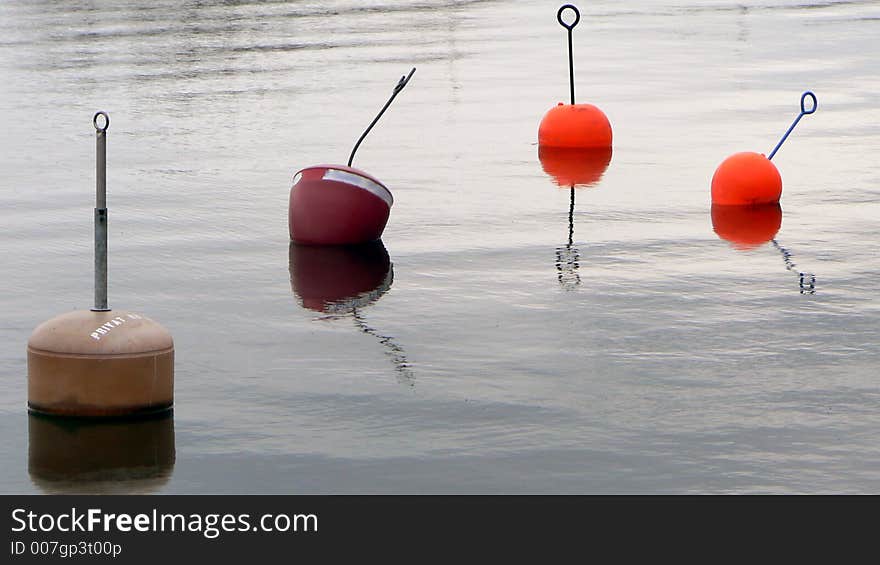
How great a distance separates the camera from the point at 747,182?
14.8 m

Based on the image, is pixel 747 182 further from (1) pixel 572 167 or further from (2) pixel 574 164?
(2) pixel 574 164

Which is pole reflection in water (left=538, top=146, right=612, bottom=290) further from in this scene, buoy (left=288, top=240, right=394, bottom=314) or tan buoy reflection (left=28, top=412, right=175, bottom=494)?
tan buoy reflection (left=28, top=412, right=175, bottom=494)

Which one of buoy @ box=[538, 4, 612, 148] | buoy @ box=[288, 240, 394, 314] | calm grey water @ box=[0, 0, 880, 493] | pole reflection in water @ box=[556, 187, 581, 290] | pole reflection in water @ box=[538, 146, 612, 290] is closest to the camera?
calm grey water @ box=[0, 0, 880, 493]

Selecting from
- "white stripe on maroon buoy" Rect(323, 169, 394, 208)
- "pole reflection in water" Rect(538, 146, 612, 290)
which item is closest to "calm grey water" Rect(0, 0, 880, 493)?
"pole reflection in water" Rect(538, 146, 612, 290)

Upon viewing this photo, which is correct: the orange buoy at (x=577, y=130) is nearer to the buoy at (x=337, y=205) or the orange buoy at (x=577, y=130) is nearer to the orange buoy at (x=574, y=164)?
the orange buoy at (x=574, y=164)

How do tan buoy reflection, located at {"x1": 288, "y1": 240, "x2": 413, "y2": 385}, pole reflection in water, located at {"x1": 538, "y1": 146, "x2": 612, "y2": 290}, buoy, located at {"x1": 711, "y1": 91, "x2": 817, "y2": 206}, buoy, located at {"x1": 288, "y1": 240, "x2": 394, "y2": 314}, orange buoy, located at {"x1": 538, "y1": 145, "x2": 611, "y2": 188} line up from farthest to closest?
orange buoy, located at {"x1": 538, "y1": 145, "x2": 611, "y2": 188} → pole reflection in water, located at {"x1": 538, "y1": 146, "x2": 612, "y2": 290} → buoy, located at {"x1": 711, "y1": 91, "x2": 817, "y2": 206} → buoy, located at {"x1": 288, "y1": 240, "x2": 394, "y2": 314} → tan buoy reflection, located at {"x1": 288, "y1": 240, "x2": 413, "y2": 385}

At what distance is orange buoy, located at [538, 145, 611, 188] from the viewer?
16562mm

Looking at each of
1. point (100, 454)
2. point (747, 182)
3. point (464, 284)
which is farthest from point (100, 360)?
point (747, 182)

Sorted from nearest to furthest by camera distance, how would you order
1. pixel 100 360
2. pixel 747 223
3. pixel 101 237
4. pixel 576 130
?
pixel 100 360
pixel 101 237
pixel 747 223
pixel 576 130

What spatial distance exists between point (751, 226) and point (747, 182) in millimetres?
813

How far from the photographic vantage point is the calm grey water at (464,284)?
317 inches

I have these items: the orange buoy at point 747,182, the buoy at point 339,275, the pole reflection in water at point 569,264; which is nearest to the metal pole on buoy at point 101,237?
the buoy at point 339,275

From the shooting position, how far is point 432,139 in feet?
62.8

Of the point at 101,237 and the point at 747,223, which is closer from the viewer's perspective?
the point at 101,237
